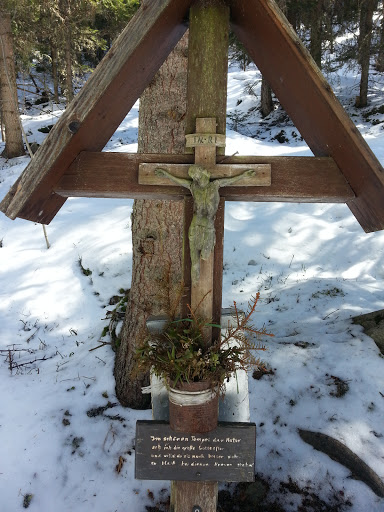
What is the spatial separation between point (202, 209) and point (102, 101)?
0.62 meters

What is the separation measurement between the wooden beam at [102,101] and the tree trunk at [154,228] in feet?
4.00

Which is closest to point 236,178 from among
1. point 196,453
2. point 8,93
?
point 196,453

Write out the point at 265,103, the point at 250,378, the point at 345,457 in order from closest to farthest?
the point at 345,457 → the point at 250,378 → the point at 265,103

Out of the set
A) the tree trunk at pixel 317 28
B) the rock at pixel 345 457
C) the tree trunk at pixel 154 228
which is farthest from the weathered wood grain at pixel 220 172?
the tree trunk at pixel 317 28

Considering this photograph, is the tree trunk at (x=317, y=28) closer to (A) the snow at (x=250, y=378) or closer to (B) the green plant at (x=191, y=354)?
(A) the snow at (x=250, y=378)

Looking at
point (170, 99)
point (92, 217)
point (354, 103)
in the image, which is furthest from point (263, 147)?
point (170, 99)

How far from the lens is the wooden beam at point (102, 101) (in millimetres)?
1564

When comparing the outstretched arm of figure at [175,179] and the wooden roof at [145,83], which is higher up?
the wooden roof at [145,83]

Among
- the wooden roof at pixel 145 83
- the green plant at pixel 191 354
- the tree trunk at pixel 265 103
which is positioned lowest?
the tree trunk at pixel 265 103

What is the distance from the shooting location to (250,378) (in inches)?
133

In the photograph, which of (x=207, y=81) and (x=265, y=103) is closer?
(x=207, y=81)

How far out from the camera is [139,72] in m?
1.71

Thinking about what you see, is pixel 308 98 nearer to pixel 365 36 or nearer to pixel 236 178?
pixel 236 178

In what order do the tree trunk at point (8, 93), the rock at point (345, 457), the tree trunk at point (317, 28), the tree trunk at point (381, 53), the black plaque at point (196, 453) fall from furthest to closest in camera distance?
the tree trunk at point (317, 28)
the tree trunk at point (381, 53)
the tree trunk at point (8, 93)
the rock at point (345, 457)
the black plaque at point (196, 453)
